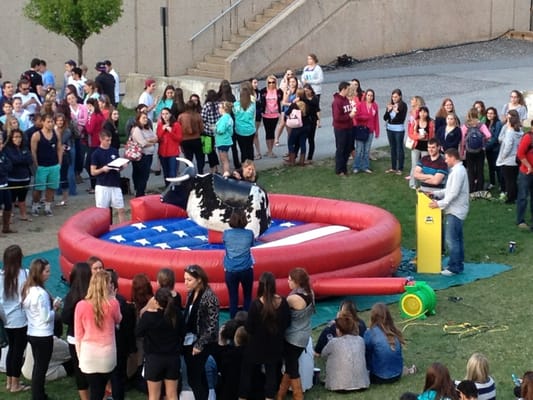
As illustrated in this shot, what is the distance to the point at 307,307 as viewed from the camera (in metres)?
10.3

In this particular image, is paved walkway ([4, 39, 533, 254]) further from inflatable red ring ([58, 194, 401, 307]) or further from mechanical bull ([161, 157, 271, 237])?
inflatable red ring ([58, 194, 401, 307])

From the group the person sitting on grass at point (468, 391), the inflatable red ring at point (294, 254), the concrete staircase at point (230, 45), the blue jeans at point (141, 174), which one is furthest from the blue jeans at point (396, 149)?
the person sitting on grass at point (468, 391)

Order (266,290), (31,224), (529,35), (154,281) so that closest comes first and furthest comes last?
(266,290) → (154,281) → (31,224) → (529,35)

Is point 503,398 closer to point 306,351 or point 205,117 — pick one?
point 306,351

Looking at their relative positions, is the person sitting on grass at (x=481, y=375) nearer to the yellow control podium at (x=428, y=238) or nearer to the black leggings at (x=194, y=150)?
the yellow control podium at (x=428, y=238)

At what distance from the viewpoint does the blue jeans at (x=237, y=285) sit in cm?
1207

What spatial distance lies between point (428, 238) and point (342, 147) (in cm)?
484

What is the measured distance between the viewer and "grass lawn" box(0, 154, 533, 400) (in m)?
11.0

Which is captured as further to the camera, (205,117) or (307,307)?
(205,117)

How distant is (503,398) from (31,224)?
882cm

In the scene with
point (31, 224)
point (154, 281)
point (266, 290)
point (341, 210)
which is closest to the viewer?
point (266, 290)

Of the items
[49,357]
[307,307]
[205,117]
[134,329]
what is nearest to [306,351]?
[307,307]

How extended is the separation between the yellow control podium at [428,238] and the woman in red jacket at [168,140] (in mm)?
5120

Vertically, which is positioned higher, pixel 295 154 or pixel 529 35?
pixel 529 35
